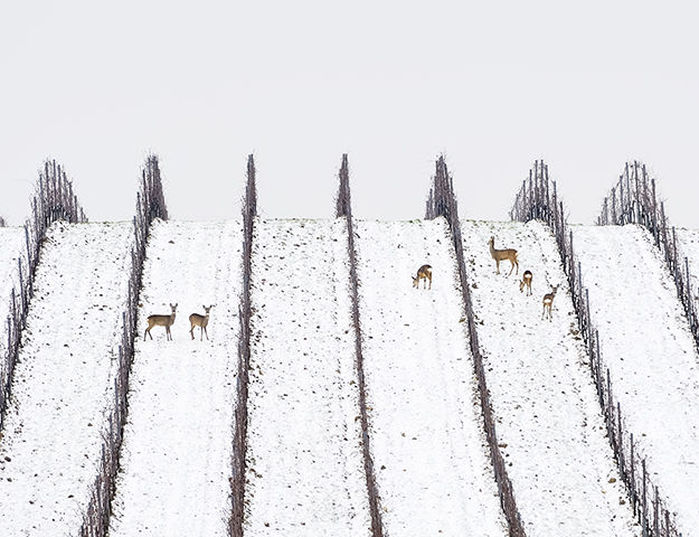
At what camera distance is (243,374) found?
1336 inches

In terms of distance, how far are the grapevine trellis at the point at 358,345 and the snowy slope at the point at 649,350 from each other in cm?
617

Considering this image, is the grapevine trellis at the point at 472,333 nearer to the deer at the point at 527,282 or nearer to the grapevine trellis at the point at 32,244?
the deer at the point at 527,282

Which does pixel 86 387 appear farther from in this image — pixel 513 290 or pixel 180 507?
pixel 513 290

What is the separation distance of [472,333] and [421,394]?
237 centimetres

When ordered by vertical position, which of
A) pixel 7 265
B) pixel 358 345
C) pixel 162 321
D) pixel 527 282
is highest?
pixel 7 265

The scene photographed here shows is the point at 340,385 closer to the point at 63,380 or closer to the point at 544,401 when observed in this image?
the point at 544,401

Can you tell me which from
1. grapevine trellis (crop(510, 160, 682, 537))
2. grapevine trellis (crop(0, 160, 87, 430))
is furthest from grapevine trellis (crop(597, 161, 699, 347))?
grapevine trellis (crop(0, 160, 87, 430))

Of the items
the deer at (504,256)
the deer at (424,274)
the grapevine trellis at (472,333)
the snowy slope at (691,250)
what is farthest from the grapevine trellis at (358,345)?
the snowy slope at (691,250)

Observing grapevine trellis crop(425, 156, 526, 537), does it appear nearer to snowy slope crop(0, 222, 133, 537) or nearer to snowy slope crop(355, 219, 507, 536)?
snowy slope crop(355, 219, 507, 536)

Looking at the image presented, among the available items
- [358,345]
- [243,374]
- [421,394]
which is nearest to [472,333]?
[421,394]

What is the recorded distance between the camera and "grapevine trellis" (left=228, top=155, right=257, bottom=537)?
94.0ft

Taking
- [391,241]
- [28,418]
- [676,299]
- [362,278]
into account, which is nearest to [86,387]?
[28,418]

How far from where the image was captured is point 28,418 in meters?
32.8

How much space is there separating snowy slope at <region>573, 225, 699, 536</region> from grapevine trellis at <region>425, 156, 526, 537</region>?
3363 mm
